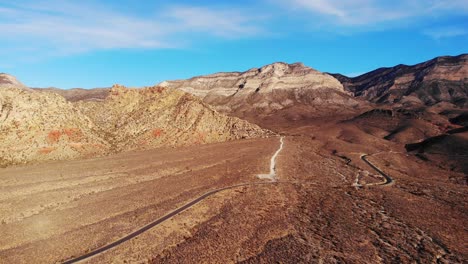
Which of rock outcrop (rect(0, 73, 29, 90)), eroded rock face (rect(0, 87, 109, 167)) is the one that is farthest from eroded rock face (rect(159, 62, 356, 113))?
eroded rock face (rect(0, 87, 109, 167))

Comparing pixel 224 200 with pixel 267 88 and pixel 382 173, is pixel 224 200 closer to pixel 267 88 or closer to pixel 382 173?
pixel 382 173

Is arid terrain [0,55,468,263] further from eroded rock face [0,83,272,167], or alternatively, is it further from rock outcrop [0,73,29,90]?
rock outcrop [0,73,29,90]

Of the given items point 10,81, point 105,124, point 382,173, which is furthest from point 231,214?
point 10,81

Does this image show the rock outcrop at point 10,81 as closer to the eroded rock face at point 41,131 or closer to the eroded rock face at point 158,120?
the eroded rock face at point 158,120

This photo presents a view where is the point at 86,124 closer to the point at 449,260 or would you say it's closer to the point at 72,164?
the point at 72,164

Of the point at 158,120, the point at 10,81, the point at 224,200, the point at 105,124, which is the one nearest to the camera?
the point at 224,200

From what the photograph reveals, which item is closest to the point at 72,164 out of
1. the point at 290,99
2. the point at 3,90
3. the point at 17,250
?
the point at 3,90

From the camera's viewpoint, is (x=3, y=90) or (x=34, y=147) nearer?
(x=34, y=147)
